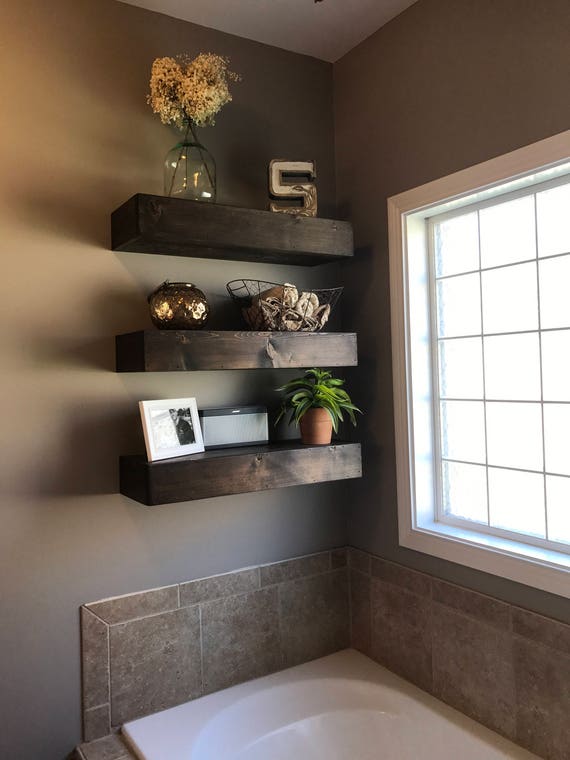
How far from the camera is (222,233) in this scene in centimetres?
194

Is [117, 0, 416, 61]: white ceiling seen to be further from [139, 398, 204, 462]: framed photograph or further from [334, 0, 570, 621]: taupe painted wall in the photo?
[139, 398, 204, 462]: framed photograph

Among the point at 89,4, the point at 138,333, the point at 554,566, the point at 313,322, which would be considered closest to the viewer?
the point at 554,566

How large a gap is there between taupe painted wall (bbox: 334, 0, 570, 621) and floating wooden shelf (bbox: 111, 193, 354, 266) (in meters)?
0.24

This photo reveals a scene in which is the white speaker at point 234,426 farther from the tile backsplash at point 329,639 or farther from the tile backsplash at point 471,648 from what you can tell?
the tile backsplash at point 471,648

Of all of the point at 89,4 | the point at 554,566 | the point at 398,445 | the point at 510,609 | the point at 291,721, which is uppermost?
the point at 89,4

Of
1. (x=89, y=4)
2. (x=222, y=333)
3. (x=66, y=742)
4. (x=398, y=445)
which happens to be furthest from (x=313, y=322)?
(x=66, y=742)

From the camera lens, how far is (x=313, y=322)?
2096 mm

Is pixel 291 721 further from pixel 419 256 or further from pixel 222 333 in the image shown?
pixel 419 256

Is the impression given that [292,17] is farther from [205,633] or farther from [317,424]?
[205,633]

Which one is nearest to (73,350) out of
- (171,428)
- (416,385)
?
(171,428)

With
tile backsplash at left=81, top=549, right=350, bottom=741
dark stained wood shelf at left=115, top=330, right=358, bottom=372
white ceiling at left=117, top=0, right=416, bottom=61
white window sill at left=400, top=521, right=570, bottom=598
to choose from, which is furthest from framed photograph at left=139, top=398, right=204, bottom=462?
white ceiling at left=117, top=0, right=416, bottom=61

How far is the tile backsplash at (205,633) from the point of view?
190cm

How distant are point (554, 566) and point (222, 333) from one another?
1.18 metres

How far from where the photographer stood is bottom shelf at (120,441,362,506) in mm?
1804
